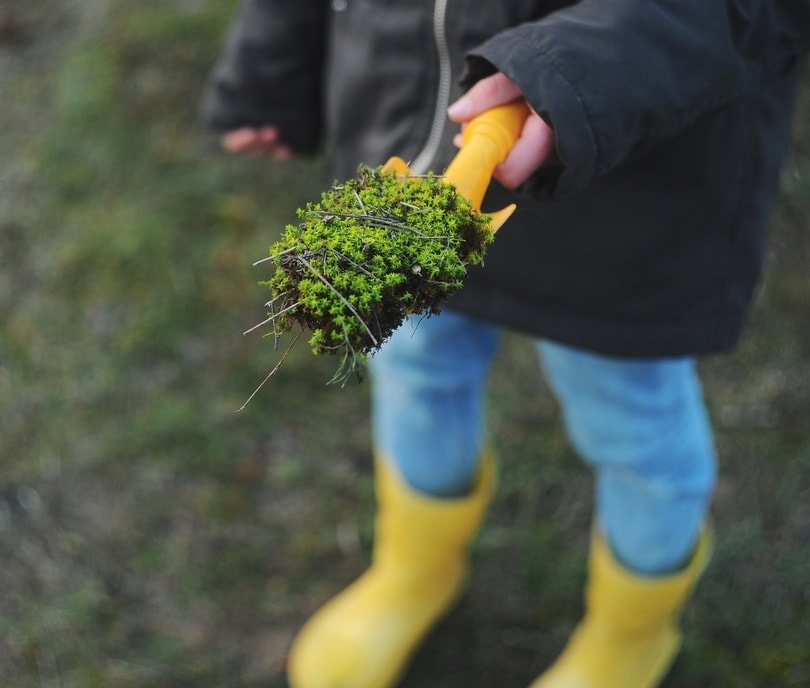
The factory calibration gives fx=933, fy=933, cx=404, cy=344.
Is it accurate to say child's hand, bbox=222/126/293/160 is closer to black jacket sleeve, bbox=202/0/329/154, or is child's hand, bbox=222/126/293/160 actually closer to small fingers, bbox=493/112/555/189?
black jacket sleeve, bbox=202/0/329/154

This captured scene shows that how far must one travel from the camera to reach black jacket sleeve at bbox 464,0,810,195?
33.4 inches

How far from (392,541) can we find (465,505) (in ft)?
0.54

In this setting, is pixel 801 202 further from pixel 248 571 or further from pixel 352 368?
pixel 352 368

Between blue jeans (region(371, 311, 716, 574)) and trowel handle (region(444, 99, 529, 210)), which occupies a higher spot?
trowel handle (region(444, 99, 529, 210))

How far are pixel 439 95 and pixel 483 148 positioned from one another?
0.31 metres

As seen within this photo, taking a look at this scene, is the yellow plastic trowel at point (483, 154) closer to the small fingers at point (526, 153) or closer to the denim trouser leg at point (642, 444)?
the small fingers at point (526, 153)

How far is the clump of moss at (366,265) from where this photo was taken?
0.75 m

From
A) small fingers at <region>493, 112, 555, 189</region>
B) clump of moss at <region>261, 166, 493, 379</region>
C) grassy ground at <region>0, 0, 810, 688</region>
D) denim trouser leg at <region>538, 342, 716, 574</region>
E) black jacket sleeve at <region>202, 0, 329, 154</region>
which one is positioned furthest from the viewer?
grassy ground at <region>0, 0, 810, 688</region>

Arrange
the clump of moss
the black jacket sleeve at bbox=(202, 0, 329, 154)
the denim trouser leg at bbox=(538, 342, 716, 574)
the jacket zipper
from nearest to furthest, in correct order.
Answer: the clump of moss, the jacket zipper, the denim trouser leg at bbox=(538, 342, 716, 574), the black jacket sleeve at bbox=(202, 0, 329, 154)

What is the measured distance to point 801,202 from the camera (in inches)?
91.9

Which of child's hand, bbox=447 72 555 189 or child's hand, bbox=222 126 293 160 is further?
child's hand, bbox=222 126 293 160

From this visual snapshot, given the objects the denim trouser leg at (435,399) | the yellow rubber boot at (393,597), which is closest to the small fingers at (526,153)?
the denim trouser leg at (435,399)

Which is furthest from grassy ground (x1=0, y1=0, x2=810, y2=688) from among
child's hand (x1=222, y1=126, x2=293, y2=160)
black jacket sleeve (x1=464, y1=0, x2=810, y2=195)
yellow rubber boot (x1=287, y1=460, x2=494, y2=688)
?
black jacket sleeve (x1=464, y1=0, x2=810, y2=195)

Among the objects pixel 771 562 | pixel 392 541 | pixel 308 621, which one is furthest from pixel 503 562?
pixel 771 562
